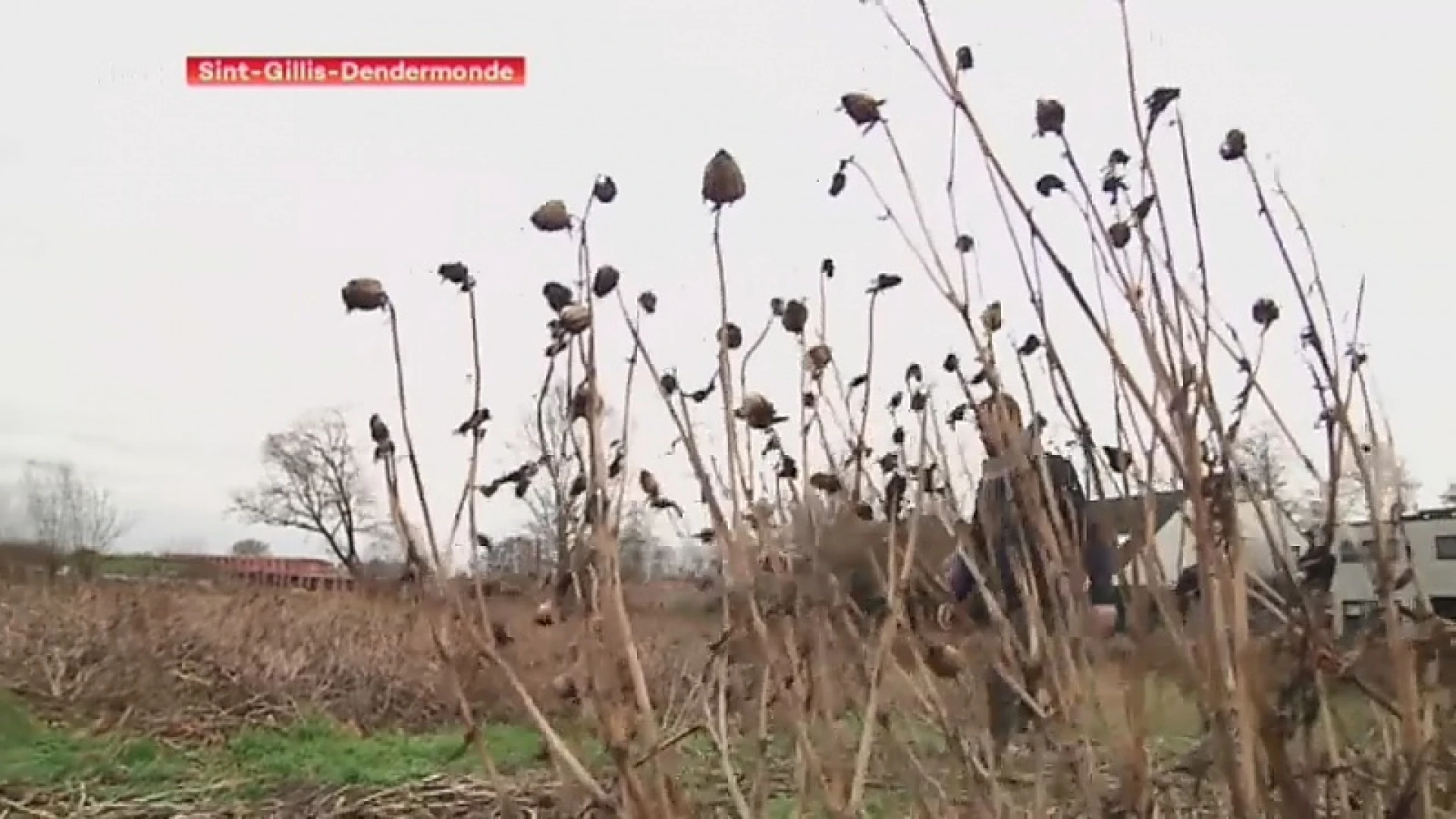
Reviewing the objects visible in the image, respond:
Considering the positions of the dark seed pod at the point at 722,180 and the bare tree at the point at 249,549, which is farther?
the bare tree at the point at 249,549

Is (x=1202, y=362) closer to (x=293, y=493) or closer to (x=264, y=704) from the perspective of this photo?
(x=264, y=704)

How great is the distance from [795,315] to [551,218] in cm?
48

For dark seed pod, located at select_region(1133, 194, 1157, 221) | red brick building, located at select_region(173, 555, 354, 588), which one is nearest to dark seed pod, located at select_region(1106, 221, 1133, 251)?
dark seed pod, located at select_region(1133, 194, 1157, 221)

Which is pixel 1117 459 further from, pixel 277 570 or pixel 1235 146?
pixel 277 570

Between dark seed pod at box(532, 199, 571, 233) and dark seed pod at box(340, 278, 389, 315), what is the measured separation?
158mm

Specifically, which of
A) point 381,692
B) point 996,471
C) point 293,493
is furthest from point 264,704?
point 996,471

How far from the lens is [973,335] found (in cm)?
→ 128

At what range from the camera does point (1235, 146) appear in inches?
54.4

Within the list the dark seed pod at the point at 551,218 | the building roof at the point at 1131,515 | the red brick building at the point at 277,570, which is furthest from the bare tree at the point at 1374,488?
the red brick building at the point at 277,570

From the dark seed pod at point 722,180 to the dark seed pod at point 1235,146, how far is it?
21.8 inches

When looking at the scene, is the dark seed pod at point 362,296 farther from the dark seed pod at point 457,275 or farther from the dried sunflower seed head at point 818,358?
the dried sunflower seed head at point 818,358

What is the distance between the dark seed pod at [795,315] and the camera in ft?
Answer: 5.36

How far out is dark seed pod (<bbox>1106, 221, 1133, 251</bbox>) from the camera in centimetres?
122

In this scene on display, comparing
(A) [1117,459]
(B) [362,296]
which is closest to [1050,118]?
(A) [1117,459]
